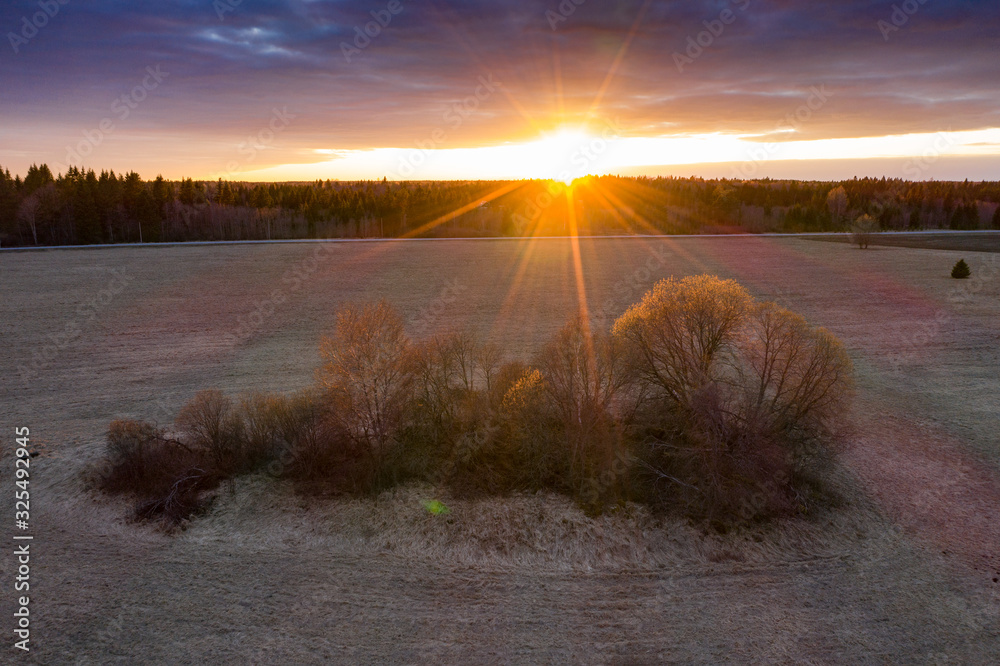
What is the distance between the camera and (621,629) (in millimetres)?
13664

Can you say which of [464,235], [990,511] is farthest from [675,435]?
[464,235]

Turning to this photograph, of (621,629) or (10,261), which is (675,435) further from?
(10,261)

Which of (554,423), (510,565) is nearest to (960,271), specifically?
(554,423)

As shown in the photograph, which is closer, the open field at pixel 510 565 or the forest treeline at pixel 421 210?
the open field at pixel 510 565

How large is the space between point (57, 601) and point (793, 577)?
19.5m

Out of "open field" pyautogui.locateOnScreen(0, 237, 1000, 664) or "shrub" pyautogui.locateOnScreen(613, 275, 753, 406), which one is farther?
"shrub" pyautogui.locateOnScreen(613, 275, 753, 406)

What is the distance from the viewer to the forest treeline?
9456 cm

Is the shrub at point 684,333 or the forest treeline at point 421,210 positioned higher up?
the forest treeline at point 421,210

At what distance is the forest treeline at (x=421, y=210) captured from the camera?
94.6 metres

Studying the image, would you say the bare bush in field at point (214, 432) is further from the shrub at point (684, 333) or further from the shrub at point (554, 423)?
the shrub at point (684, 333)

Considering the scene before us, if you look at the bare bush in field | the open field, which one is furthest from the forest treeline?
the bare bush in field

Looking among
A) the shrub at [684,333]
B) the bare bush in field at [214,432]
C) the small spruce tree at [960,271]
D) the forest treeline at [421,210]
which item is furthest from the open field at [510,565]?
the forest treeline at [421,210]

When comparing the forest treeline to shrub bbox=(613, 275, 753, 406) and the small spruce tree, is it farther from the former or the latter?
shrub bbox=(613, 275, 753, 406)

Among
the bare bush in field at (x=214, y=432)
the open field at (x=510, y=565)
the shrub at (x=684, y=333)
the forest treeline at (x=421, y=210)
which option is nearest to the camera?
the open field at (x=510, y=565)
